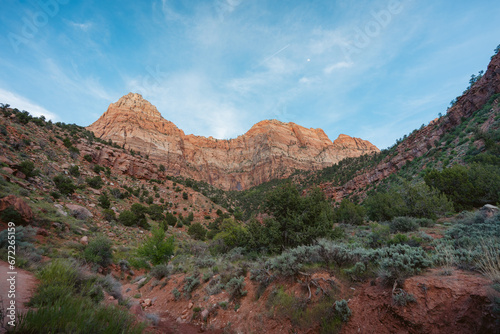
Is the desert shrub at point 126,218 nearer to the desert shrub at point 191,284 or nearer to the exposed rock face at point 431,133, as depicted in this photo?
the desert shrub at point 191,284

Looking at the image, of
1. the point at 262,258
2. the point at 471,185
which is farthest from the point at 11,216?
the point at 471,185

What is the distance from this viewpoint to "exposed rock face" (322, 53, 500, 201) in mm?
32281

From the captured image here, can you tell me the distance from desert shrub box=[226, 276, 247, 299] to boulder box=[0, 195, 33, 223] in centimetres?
1154

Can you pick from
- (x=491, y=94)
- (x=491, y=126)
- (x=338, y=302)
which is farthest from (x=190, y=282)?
(x=491, y=94)

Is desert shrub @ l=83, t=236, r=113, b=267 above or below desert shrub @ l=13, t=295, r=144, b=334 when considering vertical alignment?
below

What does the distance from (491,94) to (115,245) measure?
5558 centimetres

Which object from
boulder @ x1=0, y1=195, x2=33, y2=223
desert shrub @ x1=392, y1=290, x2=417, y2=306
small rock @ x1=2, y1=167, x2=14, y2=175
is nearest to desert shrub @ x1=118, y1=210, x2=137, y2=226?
small rock @ x1=2, y1=167, x2=14, y2=175

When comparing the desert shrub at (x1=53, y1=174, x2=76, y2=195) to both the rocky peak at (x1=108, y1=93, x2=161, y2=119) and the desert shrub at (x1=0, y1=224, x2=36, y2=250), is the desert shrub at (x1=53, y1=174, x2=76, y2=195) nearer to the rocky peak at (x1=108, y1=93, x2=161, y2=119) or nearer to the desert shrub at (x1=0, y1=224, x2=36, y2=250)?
the desert shrub at (x1=0, y1=224, x2=36, y2=250)

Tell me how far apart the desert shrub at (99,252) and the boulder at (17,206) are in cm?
331

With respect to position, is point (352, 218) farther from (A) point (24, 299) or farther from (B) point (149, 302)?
(A) point (24, 299)

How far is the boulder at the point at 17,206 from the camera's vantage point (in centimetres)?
942

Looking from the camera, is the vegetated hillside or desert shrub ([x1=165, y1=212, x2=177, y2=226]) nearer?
the vegetated hillside

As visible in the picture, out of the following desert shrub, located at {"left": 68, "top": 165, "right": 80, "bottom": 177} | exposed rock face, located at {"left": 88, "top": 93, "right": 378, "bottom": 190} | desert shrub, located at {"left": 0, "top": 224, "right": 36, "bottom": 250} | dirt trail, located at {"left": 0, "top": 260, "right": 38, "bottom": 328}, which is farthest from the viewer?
exposed rock face, located at {"left": 88, "top": 93, "right": 378, "bottom": 190}

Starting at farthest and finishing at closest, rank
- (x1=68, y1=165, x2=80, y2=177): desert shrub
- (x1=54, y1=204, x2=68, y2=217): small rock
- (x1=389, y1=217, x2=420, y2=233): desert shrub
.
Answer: (x1=68, y1=165, x2=80, y2=177): desert shrub → (x1=54, y1=204, x2=68, y2=217): small rock → (x1=389, y1=217, x2=420, y2=233): desert shrub
